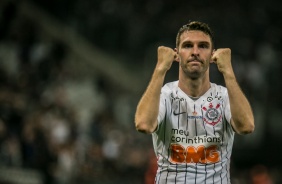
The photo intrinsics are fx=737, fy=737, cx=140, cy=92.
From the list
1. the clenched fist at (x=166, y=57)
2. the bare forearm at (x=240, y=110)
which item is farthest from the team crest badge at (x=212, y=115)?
the clenched fist at (x=166, y=57)

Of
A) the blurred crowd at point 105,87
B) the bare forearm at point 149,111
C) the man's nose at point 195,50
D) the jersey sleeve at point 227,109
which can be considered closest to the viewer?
the bare forearm at point 149,111

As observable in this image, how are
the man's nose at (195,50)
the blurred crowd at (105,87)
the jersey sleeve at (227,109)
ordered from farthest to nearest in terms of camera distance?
the blurred crowd at (105,87)
the jersey sleeve at (227,109)
the man's nose at (195,50)

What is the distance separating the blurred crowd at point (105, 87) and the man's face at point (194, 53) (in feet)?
18.3

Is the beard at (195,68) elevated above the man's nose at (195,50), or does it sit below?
below

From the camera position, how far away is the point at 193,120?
17.9 feet

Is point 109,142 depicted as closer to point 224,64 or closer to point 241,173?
point 241,173

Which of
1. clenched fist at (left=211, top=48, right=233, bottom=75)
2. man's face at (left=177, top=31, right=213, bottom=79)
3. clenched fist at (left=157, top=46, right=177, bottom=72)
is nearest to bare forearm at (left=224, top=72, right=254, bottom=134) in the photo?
clenched fist at (left=211, top=48, right=233, bottom=75)

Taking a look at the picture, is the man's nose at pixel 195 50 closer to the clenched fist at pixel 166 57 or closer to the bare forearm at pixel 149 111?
the clenched fist at pixel 166 57

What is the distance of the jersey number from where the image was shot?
5.38 metres

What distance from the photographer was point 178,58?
5477 mm

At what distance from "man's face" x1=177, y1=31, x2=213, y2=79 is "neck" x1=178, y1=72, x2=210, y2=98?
0.07 metres

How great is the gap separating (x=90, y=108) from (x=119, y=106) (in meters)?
0.94

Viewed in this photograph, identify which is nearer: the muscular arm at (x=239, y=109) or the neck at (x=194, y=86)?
the muscular arm at (x=239, y=109)

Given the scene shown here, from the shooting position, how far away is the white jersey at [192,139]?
538 cm
